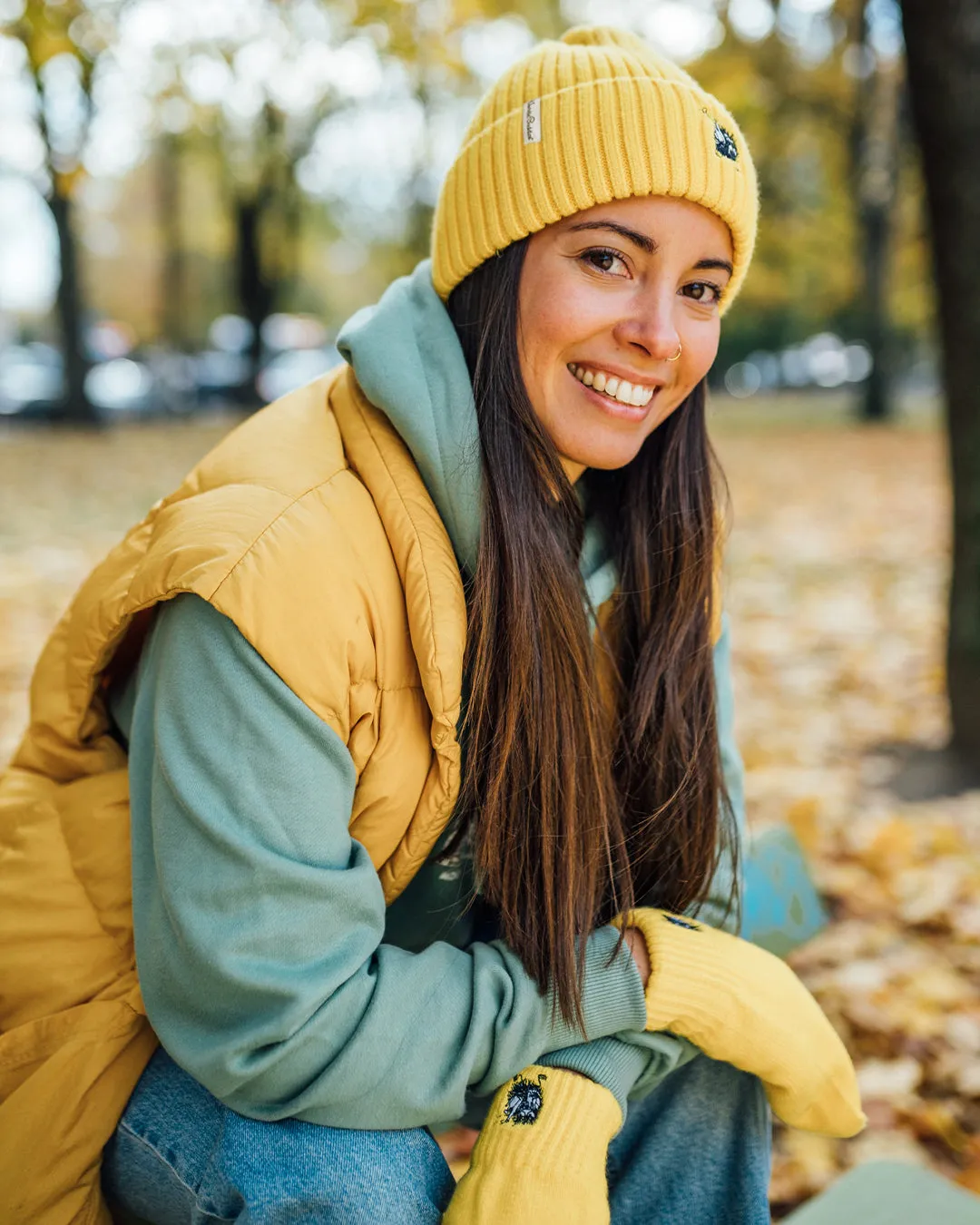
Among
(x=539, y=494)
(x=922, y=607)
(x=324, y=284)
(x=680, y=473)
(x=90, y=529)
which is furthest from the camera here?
(x=324, y=284)

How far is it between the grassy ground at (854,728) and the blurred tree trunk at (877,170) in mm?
6368

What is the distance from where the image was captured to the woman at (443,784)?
1453 mm

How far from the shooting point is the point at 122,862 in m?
1.61

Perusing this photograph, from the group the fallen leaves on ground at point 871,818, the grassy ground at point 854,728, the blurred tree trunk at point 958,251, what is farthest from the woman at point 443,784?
the blurred tree trunk at point 958,251

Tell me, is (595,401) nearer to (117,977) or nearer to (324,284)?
(117,977)

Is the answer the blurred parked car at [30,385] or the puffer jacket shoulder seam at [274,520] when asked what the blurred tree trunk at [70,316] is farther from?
the puffer jacket shoulder seam at [274,520]

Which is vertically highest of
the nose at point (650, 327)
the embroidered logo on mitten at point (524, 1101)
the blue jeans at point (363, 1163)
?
the nose at point (650, 327)

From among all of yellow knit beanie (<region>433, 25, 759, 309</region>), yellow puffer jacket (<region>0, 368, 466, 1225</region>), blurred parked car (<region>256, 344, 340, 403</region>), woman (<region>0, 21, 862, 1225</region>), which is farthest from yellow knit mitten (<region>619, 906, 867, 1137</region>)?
blurred parked car (<region>256, 344, 340, 403</region>)

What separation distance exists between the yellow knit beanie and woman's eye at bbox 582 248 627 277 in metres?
0.07

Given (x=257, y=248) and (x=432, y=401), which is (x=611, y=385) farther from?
(x=257, y=248)

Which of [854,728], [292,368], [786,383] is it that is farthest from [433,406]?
[786,383]

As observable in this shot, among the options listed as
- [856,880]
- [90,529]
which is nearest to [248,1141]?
[856,880]

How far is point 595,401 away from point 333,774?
71 cm

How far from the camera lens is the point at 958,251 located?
362cm
